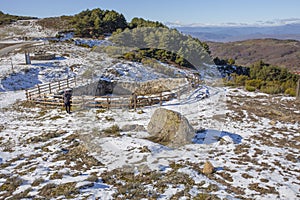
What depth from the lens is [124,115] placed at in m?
13.9

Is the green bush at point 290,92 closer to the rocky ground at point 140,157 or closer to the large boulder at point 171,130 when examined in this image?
the rocky ground at point 140,157

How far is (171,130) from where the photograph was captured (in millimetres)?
10109

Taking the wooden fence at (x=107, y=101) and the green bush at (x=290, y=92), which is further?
the green bush at (x=290, y=92)

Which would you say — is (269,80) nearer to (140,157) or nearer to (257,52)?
(140,157)

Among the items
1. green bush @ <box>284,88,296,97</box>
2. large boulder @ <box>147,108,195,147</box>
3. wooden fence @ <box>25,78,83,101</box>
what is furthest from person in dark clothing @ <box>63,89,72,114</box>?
green bush @ <box>284,88,296,97</box>

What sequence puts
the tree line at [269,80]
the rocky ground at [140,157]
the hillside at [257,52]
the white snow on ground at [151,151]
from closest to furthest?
the rocky ground at [140,157] → the white snow on ground at [151,151] → the tree line at [269,80] → the hillside at [257,52]

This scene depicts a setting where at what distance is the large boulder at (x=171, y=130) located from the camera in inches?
391

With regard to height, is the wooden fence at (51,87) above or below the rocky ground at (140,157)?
above

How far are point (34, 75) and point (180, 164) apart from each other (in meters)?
19.9

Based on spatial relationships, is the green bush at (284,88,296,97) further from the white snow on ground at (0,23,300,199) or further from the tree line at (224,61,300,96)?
the white snow on ground at (0,23,300,199)

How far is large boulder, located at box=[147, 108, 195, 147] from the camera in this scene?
993cm

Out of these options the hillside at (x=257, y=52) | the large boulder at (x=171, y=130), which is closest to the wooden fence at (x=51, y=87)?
the large boulder at (x=171, y=130)

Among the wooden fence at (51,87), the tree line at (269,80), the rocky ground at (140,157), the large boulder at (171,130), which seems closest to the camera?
the rocky ground at (140,157)

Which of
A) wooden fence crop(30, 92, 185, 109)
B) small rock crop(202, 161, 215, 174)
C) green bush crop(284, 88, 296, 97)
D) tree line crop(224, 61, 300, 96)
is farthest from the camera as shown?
tree line crop(224, 61, 300, 96)
